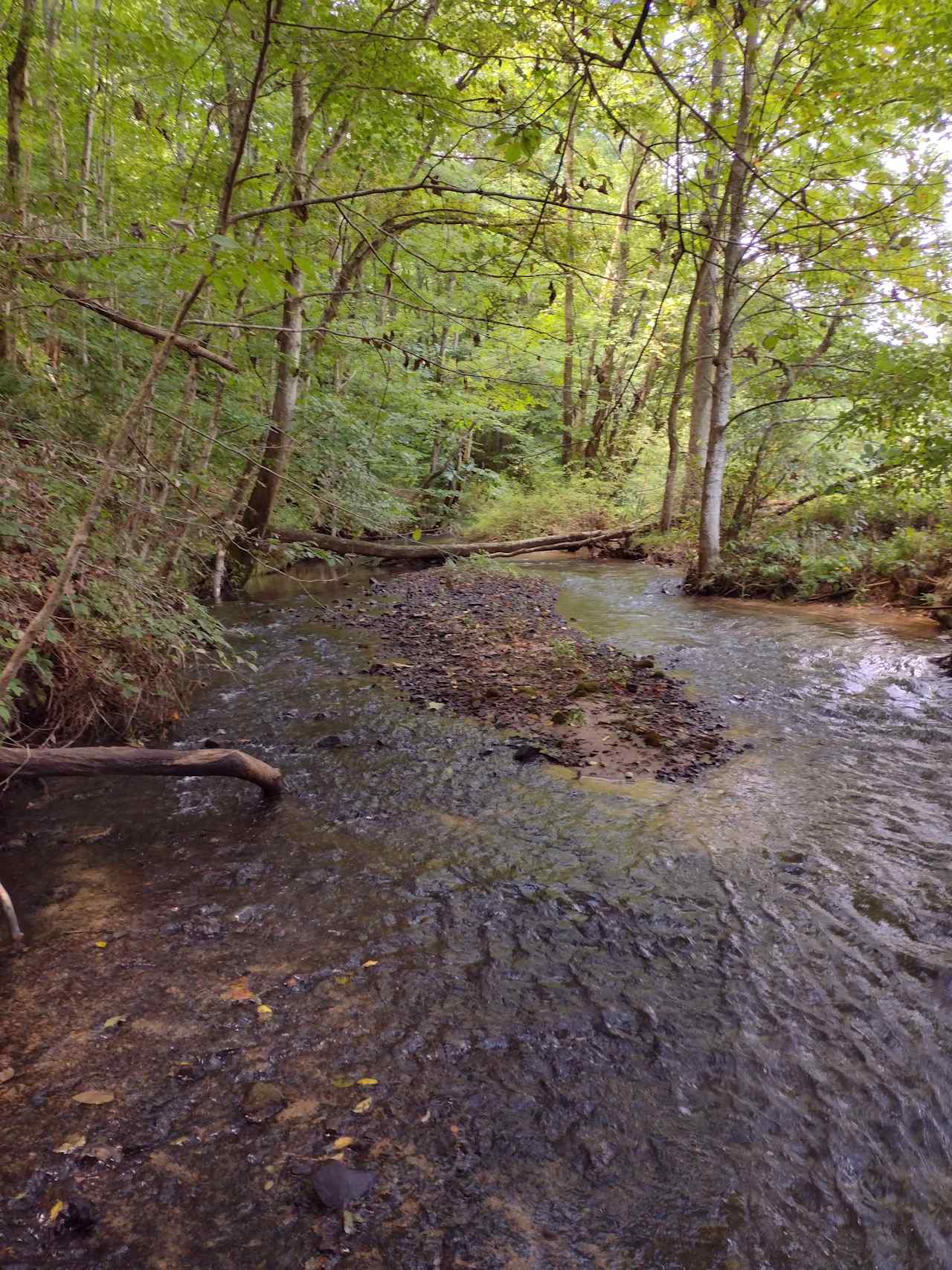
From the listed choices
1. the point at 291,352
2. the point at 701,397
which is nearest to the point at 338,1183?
the point at 291,352

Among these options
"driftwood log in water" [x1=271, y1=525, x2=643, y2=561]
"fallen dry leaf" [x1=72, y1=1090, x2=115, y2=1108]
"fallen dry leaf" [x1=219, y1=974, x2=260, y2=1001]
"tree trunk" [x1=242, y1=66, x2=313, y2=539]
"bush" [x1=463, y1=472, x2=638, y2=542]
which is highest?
"tree trunk" [x1=242, y1=66, x2=313, y2=539]

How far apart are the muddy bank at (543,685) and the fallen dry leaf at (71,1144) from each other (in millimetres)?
3751

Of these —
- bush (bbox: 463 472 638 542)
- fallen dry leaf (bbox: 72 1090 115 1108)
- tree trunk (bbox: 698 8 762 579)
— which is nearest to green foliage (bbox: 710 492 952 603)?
tree trunk (bbox: 698 8 762 579)

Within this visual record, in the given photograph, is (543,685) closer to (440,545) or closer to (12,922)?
(12,922)

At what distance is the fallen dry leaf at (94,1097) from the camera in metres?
2.48

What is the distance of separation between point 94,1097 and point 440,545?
1061 cm

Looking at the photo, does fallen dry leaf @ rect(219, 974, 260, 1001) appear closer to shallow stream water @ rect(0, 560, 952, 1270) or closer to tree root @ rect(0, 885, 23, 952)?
shallow stream water @ rect(0, 560, 952, 1270)

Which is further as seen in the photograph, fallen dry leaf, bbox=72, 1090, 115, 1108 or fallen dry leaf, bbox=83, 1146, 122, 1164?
fallen dry leaf, bbox=72, 1090, 115, 1108

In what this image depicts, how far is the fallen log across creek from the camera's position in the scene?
3.66 metres

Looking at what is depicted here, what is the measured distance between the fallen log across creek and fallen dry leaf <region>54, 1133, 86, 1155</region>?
48.9 inches

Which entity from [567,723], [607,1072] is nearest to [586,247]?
[567,723]

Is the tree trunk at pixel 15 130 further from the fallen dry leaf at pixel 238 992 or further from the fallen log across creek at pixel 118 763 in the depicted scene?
the fallen dry leaf at pixel 238 992

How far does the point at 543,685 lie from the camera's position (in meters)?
7.36

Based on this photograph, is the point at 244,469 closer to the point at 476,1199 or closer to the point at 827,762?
the point at 827,762
